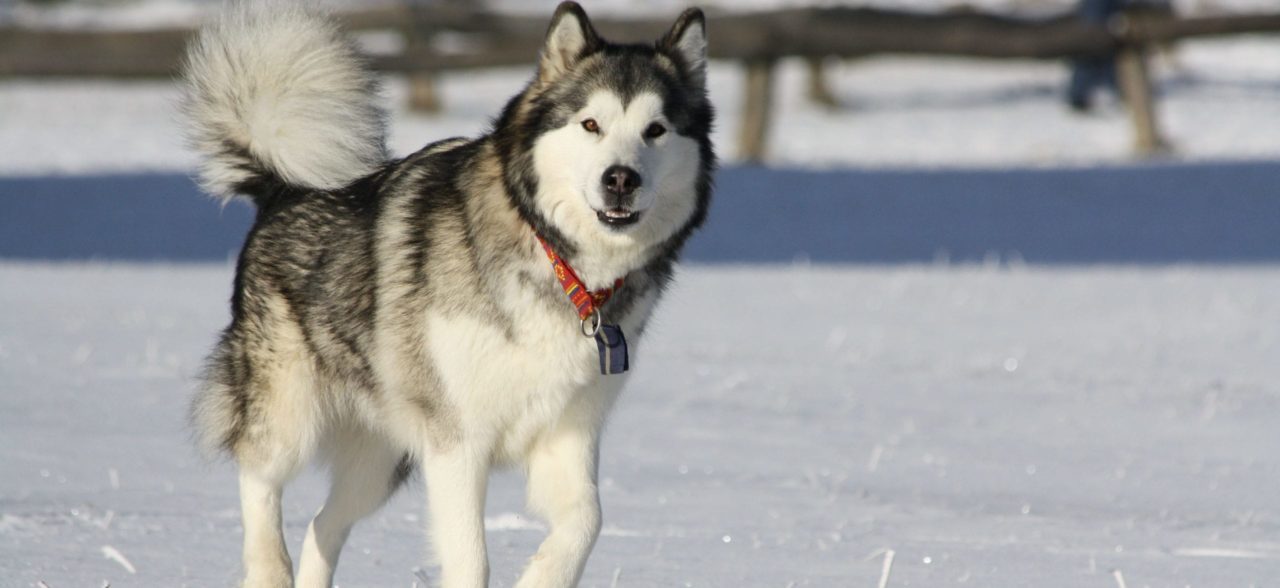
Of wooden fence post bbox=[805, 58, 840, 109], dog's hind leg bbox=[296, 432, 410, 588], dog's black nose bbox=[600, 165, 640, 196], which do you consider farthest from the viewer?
wooden fence post bbox=[805, 58, 840, 109]

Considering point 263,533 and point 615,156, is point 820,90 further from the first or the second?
point 615,156

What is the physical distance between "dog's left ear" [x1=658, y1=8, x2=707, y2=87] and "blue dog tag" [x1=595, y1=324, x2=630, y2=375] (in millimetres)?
641

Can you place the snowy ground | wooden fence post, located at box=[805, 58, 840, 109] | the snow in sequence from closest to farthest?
the snowy ground < the snow < wooden fence post, located at box=[805, 58, 840, 109]

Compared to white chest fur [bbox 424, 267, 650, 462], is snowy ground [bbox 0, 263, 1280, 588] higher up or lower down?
lower down

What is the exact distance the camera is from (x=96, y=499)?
4.32 meters

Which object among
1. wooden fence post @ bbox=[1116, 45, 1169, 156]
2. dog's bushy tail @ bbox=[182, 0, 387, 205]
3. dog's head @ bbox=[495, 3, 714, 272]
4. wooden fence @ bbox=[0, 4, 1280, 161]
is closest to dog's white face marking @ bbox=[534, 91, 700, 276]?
dog's head @ bbox=[495, 3, 714, 272]

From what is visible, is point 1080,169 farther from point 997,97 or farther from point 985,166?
point 997,97

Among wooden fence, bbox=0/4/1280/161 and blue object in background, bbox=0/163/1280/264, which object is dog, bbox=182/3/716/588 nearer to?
blue object in background, bbox=0/163/1280/264

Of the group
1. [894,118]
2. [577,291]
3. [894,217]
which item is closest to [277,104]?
[577,291]

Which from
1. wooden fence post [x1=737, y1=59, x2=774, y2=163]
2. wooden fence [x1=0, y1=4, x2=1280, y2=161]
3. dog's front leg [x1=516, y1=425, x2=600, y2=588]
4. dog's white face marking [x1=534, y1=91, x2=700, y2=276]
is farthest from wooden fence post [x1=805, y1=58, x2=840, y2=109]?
dog's front leg [x1=516, y1=425, x2=600, y2=588]

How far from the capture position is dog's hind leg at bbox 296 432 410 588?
3855 millimetres

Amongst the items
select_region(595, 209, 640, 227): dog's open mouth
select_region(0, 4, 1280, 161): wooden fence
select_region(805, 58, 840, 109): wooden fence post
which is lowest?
select_region(805, 58, 840, 109): wooden fence post

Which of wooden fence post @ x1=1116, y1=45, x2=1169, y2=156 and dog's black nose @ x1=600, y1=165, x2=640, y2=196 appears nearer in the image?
dog's black nose @ x1=600, y1=165, x2=640, y2=196

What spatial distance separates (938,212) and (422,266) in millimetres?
8094
